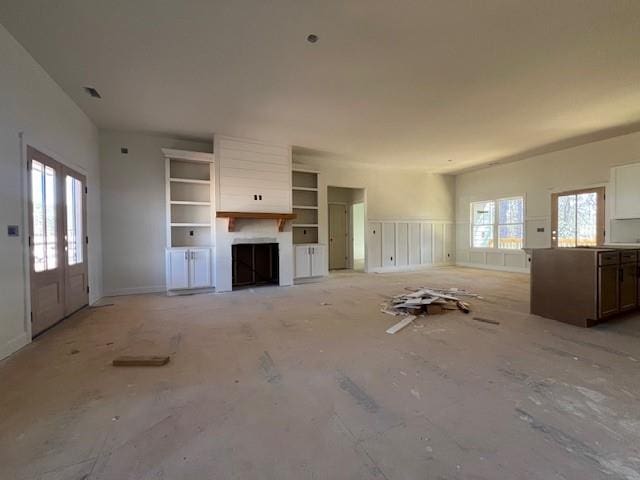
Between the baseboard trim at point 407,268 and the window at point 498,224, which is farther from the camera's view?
the baseboard trim at point 407,268

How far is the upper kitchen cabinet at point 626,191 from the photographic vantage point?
17.1ft

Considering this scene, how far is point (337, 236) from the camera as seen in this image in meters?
9.08

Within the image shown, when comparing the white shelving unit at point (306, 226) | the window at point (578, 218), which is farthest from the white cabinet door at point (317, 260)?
the window at point (578, 218)

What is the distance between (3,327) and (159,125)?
3768 millimetres

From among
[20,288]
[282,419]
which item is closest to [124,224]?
[20,288]

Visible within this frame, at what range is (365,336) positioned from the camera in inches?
125

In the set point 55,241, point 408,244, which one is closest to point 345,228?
point 408,244

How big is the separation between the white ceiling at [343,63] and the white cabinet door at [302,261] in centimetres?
254

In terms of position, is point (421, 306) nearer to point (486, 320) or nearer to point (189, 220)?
point (486, 320)

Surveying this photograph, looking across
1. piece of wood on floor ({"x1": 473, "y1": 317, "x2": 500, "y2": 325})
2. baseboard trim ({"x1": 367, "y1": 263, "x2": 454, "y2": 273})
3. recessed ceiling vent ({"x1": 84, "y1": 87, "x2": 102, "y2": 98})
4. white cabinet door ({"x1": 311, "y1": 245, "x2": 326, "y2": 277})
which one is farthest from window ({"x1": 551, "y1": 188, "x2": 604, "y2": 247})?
recessed ceiling vent ({"x1": 84, "y1": 87, "x2": 102, "y2": 98})

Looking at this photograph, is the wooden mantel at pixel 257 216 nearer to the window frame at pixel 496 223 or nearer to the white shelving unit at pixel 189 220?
the white shelving unit at pixel 189 220

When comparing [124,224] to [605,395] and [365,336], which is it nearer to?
[365,336]

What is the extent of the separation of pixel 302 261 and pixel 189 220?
255 cm

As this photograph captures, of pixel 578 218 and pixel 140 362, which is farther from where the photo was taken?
pixel 578 218
